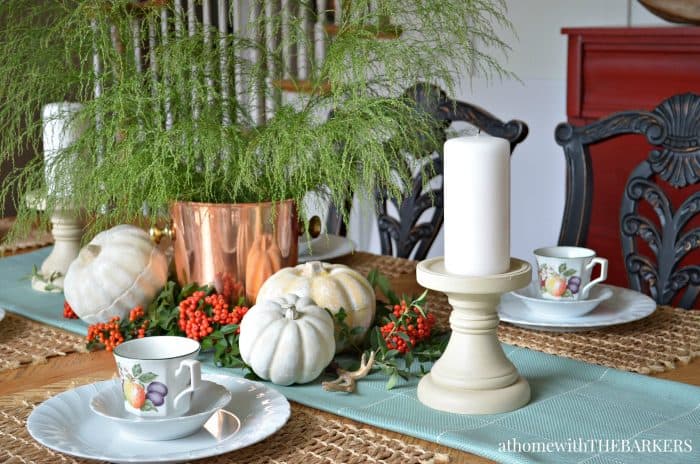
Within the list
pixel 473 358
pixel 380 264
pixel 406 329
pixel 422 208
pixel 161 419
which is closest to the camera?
pixel 161 419

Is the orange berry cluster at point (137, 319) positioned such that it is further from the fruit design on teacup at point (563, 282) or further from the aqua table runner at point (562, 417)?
the fruit design on teacup at point (563, 282)

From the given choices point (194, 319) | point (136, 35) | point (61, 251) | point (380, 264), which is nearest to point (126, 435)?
point (194, 319)

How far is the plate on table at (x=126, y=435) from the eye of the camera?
0.77 metres

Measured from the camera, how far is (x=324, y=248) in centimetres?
158

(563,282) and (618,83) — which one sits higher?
(618,83)

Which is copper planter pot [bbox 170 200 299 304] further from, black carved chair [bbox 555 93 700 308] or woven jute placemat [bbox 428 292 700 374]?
black carved chair [bbox 555 93 700 308]

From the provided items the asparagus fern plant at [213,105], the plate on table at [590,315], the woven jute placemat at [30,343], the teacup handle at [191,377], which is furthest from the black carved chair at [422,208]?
the teacup handle at [191,377]

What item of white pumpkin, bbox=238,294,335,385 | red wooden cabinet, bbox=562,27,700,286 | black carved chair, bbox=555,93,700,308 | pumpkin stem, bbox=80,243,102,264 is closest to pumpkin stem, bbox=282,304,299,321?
white pumpkin, bbox=238,294,335,385

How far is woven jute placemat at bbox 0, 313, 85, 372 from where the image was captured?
1.08 meters

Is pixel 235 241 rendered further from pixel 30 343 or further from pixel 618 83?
pixel 618 83

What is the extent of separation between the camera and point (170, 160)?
43.1 inches

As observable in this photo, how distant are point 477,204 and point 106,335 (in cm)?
49

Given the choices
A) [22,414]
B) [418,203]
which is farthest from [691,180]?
[22,414]

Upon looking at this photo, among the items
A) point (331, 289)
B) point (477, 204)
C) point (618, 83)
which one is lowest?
point (331, 289)
